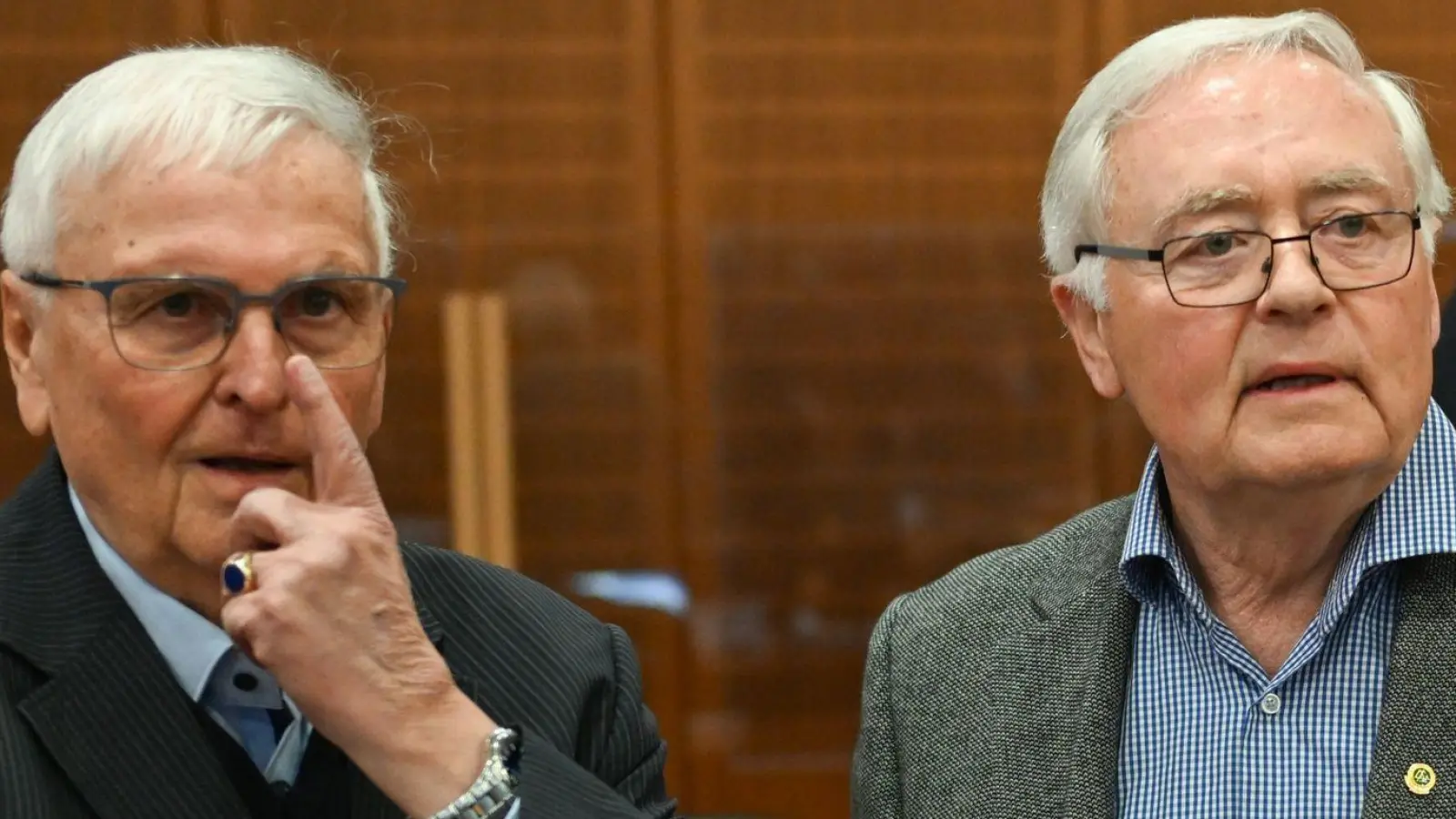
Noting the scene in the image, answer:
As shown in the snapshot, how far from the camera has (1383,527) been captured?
159 centimetres

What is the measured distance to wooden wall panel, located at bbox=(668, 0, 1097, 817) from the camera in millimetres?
A: 3771

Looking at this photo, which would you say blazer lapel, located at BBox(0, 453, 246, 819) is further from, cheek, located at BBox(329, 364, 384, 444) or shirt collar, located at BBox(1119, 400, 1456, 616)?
shirt collar, located at BBox(1119, 400, 1456, 616)

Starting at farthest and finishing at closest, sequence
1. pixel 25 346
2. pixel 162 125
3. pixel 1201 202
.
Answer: pixel 1201 202 → pixel 25 346 → pixel 162 125

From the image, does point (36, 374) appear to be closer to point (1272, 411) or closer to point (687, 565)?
point (1272, 411)

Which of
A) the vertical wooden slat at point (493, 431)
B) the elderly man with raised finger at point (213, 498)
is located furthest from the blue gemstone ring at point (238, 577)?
the vertical wooden slat at point (493, 431)

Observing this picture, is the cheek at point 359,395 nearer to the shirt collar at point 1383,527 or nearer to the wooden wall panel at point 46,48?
the shirt collar at point 1383,527

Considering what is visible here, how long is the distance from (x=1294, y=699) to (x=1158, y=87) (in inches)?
Answer: 25.5

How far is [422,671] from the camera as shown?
1317 millimetres

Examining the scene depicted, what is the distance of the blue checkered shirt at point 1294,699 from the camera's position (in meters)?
1.56

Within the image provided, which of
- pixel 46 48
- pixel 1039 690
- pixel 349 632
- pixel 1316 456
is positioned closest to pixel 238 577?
pixel 349 632

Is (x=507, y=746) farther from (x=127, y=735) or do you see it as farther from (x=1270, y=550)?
(x=1270, y=550)

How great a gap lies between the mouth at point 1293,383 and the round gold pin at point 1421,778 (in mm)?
369

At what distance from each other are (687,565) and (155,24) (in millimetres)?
1770

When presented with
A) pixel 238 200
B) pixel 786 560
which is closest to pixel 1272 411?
pixel 238 200
